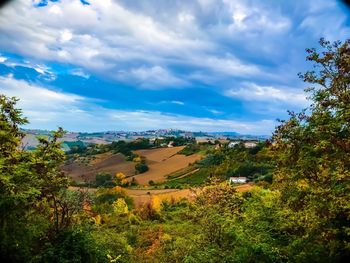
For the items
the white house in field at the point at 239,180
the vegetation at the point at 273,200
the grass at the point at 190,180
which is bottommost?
the grass at the point at 190,180

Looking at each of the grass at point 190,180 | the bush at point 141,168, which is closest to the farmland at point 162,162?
the bush at point 141,168

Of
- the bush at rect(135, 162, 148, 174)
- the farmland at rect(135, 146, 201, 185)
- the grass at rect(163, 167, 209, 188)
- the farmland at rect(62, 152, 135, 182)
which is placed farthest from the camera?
the bush at rect(135, 162, 148, 174)

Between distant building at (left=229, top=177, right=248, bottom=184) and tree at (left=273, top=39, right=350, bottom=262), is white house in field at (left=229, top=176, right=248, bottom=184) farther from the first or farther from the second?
tree at (left=273, top=39, right=350, bottom=262)

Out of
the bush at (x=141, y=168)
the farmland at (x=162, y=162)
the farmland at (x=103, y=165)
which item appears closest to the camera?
the farmland at (x=162, y=162)

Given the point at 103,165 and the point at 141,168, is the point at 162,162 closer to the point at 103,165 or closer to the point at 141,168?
the point at 141,168

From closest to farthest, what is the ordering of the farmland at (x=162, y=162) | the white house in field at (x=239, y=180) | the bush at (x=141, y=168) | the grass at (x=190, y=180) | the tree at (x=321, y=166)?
1. the tree at (x=321, y=166)
2. the white house in field at (x=239, y=180)
3. the grass at (x=190, y=180)
4. the farmland at (x=162, y=162)
5. the bush at (x=141, y=168)

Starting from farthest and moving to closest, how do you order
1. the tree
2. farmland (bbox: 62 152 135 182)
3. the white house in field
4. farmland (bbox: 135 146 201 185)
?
1. farmland (bbox: 62 152 135 182)
2. farmland (bbox: 135 146 201 185)
3. the white house in field
4. the tree

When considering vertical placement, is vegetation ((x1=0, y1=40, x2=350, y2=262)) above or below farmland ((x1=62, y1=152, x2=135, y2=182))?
above

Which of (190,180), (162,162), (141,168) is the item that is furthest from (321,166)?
(162,162)

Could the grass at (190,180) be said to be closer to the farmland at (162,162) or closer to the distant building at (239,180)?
the farmland at (162,162)

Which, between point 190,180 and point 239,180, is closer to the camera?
point 239,180

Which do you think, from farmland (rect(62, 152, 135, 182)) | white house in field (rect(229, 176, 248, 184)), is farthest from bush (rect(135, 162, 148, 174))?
white house in field (rect(229, 176, 248, 184))

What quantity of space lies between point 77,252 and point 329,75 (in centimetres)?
883

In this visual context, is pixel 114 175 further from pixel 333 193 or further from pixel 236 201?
pixel 333 193
